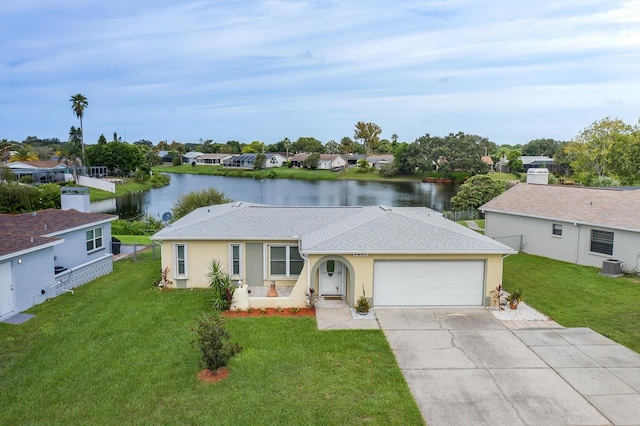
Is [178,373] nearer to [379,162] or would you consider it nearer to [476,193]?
[476,193]

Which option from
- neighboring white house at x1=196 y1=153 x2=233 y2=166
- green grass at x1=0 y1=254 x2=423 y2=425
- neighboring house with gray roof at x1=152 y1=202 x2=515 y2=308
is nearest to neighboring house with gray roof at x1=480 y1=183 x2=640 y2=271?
neighboring house with gray roof at x1=152 y1=202 x2=515 y2=308

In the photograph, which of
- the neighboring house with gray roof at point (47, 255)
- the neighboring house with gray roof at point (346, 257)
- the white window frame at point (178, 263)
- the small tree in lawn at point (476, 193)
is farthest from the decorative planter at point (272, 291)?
the small tree in lawn at point (476, 193)

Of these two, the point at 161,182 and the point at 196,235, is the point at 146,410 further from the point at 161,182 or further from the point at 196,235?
the point at 161,182

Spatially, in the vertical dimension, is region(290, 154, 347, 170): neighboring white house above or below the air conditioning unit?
above

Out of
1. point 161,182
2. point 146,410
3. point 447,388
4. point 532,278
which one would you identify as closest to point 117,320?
point 146,410

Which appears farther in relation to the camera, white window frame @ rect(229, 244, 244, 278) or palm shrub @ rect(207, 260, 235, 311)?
white window frame @ rect(229, 244, 244, 278)

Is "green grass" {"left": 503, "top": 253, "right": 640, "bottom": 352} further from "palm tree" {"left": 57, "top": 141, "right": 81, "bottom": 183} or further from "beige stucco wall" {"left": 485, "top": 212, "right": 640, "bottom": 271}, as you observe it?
"palm tree" {"left": 57, "top": 141, "right": 81, "bottom": 183}

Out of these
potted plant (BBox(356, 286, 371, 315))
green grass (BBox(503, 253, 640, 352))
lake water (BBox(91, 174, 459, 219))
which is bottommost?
lake water (BBox(91, 174, 459, 219))

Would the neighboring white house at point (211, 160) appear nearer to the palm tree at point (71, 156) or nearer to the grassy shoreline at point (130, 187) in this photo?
the grassy shoreline at point (130, 187)
